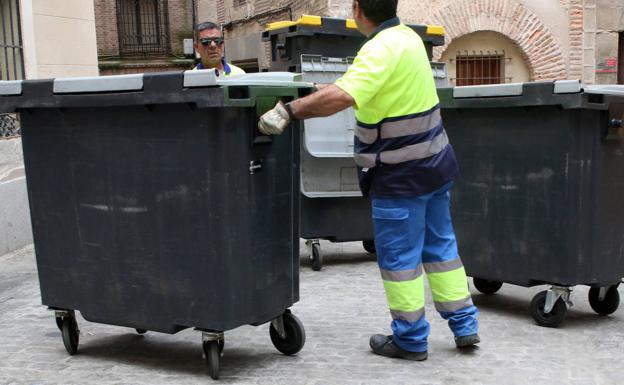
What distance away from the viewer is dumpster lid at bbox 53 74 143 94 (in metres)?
3.60

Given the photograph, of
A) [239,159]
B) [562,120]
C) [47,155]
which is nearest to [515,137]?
[562,120]

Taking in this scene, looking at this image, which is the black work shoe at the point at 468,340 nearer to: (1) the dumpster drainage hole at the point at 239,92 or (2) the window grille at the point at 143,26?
(1) the dumpster drainage hole at the point at 239,92

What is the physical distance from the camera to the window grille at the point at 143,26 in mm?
30641

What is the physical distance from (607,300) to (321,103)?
7.53 feet

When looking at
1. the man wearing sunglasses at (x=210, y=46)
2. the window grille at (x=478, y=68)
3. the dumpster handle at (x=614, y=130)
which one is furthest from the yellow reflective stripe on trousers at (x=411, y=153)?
the window grille at (x=478, y=68)

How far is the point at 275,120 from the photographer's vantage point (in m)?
3.50

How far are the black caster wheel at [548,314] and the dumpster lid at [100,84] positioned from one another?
242 centimetres

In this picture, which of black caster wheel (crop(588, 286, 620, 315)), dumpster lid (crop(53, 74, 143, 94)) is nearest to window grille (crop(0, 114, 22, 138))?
dumpster lid (crop(53, 74, 143, 94))

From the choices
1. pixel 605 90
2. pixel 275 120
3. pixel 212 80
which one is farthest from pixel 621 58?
pixel 212 80

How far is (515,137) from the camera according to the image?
15.1ft

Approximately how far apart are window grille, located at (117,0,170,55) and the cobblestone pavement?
2643 cm

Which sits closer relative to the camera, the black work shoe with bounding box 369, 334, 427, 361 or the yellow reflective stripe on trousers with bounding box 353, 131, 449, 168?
the yellow reflective stripe on trousers with bounding box 353, 131, 449, 168

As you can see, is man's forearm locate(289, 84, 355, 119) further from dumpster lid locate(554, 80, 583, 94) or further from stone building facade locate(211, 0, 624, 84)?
stone building facade locate(211, 0, 624, 84)

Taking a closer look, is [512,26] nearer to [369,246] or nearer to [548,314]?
[369,246]
